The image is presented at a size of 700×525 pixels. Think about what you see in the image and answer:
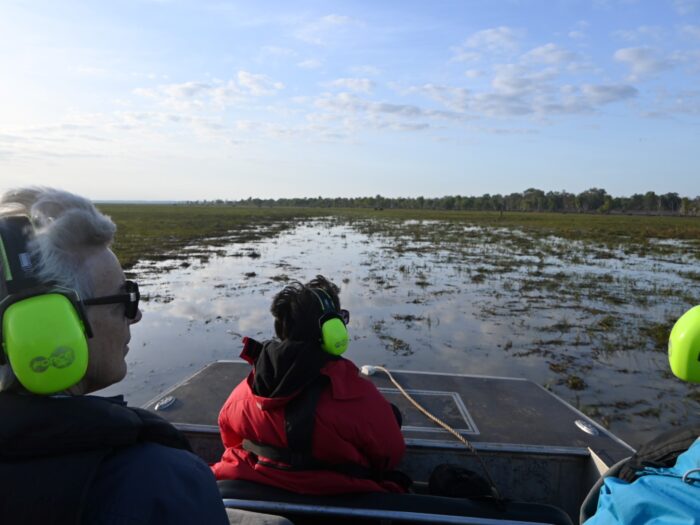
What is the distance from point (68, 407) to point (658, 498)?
5.97ft

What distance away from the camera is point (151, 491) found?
3.48ft


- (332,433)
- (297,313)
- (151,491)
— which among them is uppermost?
(297,313)

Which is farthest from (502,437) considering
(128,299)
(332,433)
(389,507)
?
(128,299)

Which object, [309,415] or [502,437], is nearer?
[309,415]

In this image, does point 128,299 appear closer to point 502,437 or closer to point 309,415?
point 309,415

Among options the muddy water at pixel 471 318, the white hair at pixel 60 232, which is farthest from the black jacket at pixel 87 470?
the muddy water at pixel 471 318

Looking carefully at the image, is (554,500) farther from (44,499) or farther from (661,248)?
(661,248)

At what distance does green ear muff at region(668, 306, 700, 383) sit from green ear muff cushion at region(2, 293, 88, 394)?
197cm

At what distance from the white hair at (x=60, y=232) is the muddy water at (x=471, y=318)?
5718 mm

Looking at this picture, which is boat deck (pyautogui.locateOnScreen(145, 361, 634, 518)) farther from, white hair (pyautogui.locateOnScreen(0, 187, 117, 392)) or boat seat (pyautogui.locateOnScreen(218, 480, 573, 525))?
white hair (pyautogui.locateOnScreen(0, 187, 117, 392))

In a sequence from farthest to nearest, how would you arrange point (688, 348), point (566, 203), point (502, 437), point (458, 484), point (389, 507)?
1. point (566, 203)
2. point (502, 437)
3. point (458, 484)
4. point (389, 507)
5. point (688, 348)

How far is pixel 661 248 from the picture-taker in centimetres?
2723

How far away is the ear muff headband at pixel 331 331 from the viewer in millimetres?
2484

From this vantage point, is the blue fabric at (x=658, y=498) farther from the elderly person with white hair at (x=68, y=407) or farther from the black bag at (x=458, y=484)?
the elderly person with white hair at (x=68, y=407)
